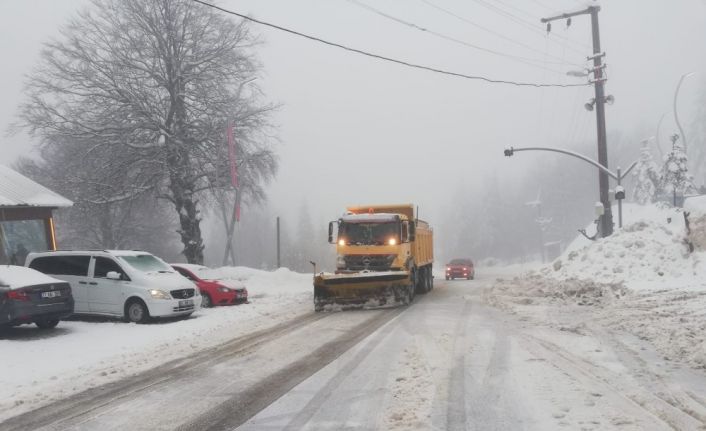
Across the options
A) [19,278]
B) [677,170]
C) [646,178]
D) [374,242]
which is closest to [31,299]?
[19,278]

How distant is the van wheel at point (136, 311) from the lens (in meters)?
13.1

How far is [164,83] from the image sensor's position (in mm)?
25141

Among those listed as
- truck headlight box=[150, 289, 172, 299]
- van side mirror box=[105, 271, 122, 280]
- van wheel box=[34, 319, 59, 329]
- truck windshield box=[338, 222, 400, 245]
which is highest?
truck windshield box=[338, 222, 400, 245]

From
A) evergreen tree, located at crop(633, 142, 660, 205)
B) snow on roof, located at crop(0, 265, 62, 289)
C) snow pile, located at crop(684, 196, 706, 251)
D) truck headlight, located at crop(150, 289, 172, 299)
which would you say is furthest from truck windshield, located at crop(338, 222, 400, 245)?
evergreen tree, located at crop(633, 142, 660, 205)

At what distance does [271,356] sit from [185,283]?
613 centimetres

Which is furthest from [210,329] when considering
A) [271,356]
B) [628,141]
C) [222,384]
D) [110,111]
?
[628,141]

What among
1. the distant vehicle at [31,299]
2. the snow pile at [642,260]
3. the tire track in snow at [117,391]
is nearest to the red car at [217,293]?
the distant vehicle at [31,299]

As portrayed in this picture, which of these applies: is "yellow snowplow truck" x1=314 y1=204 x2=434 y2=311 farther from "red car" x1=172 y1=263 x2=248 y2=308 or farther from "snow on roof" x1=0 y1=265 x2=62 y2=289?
"snow on roof" x1=0 y1=265 x2=62 y2=289

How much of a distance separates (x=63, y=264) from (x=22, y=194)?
7.14 meters

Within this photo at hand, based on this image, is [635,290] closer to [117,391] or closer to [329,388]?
[329,388]

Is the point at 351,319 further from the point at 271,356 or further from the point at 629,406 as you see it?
the point at 629,406

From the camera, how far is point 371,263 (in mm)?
16344

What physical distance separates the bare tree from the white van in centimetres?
1104

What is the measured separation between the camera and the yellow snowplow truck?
50.5ft
